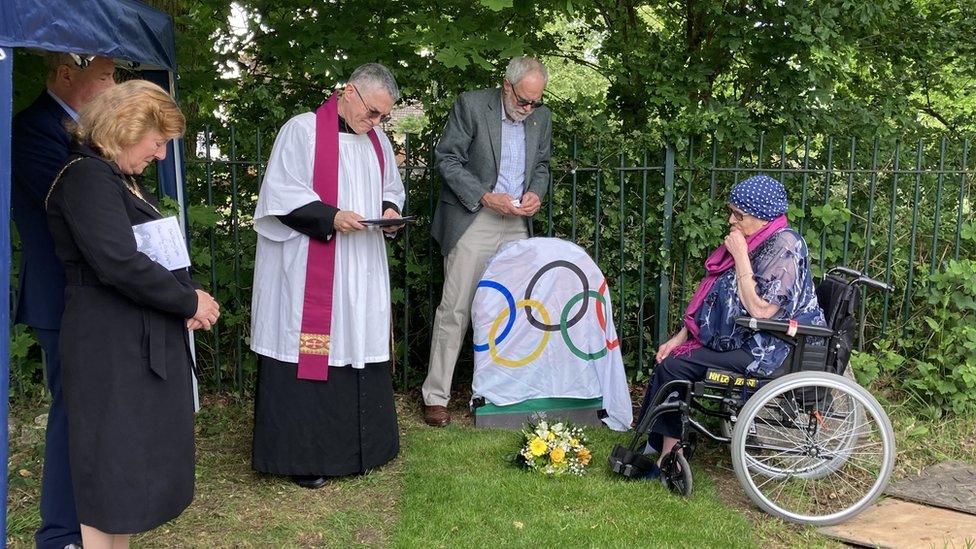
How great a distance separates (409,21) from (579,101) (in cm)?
124

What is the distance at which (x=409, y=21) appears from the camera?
5.04 meters

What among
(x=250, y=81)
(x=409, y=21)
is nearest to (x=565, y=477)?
(x=409, y=21)

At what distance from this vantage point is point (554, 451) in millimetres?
4117

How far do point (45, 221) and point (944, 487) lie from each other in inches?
163

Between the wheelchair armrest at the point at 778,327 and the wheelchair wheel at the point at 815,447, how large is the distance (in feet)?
0.66

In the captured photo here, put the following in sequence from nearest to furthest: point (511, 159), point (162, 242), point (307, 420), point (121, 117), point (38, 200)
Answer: point (121, 117), point (162, 242), point (38, 200), point (307, 420), point (511, 159)

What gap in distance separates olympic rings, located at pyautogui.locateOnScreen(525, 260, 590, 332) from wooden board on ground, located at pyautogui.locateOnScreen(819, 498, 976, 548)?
1.72 m

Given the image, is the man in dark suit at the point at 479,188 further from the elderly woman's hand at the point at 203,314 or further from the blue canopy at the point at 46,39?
the elderly woman's hand at the point at 203,314

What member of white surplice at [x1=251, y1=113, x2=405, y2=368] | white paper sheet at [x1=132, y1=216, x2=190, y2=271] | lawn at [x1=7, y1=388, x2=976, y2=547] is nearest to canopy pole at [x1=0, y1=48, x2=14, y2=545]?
white paper sheet at [x1=132, y1=216, x2=190, y2=271]

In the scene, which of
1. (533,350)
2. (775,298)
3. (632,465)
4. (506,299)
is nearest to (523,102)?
(506,299)

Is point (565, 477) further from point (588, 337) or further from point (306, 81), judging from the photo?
point (306, 81)

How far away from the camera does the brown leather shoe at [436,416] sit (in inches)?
196

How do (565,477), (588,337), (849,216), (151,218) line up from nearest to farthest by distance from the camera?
(151,218) → (565,477) → (588,337) → (849,216)

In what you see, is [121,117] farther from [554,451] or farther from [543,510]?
[554,451]
